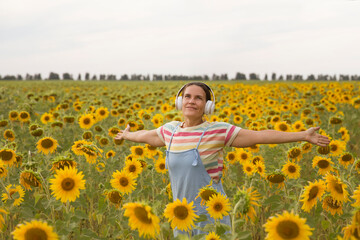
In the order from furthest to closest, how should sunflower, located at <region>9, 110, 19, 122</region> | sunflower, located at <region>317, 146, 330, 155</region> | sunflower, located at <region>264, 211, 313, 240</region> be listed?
sunflower, located at <region>9, 110, 19, 122</region>
sunflower, located at <region>317, 146, 330, 155</region>
sunflower, located at <region>264, 211, 313, 240</region>

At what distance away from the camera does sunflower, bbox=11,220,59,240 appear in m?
1.52

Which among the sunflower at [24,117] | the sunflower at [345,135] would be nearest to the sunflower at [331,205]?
the sunflower at [345,135]

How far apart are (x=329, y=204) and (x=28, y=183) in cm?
245

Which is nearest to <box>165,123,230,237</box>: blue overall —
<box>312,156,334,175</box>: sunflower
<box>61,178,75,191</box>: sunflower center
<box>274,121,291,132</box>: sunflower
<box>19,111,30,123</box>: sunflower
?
<box>61,178,75,191</box>: sunflower center

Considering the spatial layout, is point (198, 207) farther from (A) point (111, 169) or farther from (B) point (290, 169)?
(A) point (111, 169)

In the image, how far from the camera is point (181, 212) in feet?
6.11

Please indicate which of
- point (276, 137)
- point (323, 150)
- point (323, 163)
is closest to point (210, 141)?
point (276, 137)

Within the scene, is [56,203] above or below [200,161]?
below

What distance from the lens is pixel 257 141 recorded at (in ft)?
8.62

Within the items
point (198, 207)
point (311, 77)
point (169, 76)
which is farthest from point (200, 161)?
point (169, 76)

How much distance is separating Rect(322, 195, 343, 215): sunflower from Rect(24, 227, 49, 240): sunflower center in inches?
78.6

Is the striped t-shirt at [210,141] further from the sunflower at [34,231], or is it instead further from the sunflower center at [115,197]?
the sunflower at [34,231]

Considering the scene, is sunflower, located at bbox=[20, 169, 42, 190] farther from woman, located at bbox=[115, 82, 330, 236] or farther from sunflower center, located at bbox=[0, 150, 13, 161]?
woman, located at bbox=[115, 82, 330, 236]

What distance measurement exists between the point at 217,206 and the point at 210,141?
0.82 meters
